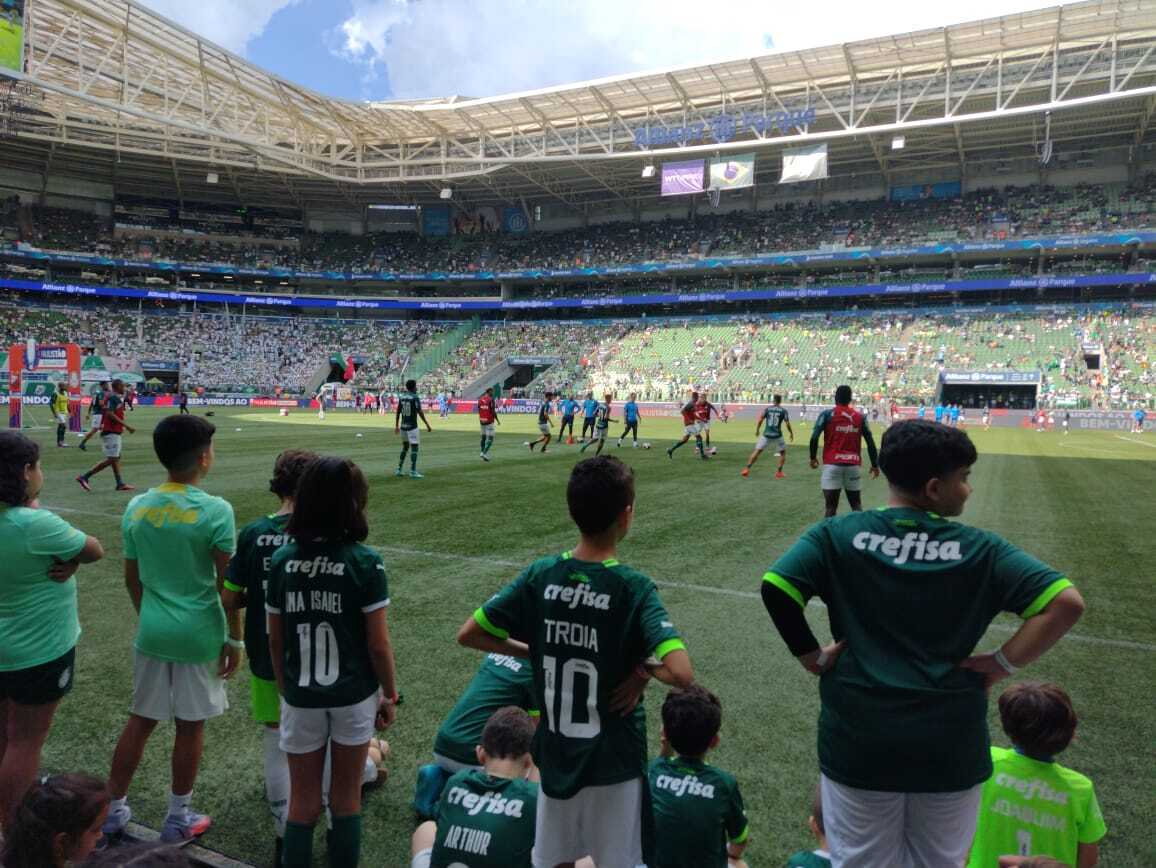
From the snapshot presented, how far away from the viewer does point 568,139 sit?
48.0m

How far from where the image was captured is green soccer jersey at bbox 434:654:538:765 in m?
3.31

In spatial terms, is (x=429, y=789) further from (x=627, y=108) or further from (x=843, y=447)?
(x=627, y=108)

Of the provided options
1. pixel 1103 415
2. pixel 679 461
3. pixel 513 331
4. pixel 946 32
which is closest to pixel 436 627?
pixel 679 461

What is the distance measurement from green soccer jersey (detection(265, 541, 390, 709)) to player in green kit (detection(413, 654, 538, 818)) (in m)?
0.63

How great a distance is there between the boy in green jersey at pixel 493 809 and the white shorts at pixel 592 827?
14cm

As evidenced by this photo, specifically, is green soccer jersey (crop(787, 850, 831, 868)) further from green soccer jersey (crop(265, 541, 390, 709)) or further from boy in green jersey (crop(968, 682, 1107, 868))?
green soccer jersey (crop(265, 541, 390, 709))

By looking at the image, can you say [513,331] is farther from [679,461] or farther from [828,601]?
[828,601]

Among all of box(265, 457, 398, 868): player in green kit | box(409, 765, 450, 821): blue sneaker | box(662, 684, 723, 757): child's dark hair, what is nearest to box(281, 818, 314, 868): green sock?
box(265, 457, 398, 868): player in green kit

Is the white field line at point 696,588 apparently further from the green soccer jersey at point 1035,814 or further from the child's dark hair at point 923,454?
the child's dark hair at point 923,454

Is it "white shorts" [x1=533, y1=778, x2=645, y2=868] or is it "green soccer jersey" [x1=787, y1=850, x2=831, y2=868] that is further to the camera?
"green soccer jersey" [x1=787, y1=850, x2=831, y2=868]

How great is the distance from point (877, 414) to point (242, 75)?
1574 inches

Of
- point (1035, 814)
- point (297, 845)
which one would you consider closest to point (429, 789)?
point (297, 845)

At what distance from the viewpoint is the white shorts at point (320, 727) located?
9.55 ft

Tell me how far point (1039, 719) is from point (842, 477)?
25.7 feet
